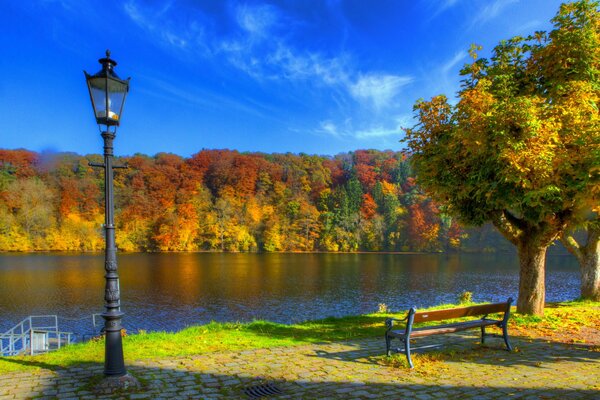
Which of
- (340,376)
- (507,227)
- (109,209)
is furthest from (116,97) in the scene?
(507,227)

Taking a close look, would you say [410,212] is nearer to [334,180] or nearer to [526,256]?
[334,180]

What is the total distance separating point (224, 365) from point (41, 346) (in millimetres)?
12372

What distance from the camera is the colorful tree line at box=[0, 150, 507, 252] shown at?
72.4 metres

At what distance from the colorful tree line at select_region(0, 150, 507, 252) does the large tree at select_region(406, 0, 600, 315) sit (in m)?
71.0

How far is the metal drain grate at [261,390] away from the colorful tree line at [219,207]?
74.7 metres

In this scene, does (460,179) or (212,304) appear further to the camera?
(212,304)

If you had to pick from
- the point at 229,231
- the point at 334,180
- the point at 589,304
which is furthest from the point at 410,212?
the point at 589,304

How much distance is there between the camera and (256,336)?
8.61 m

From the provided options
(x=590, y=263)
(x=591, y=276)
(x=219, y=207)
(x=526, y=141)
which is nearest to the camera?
(x=526, y=141)

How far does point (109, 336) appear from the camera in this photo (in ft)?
17.8

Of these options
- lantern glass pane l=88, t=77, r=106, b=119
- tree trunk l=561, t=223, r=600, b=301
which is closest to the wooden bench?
lantern glass pane l=88, t=77, r=106, b=119

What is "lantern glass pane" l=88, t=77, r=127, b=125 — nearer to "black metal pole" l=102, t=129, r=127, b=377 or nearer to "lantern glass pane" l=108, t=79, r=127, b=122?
"lantern glass pane" l=108, t=79, r=127, b=122

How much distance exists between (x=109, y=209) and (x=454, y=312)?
18.3 ft

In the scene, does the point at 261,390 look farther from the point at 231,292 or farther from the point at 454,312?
the point at 231,292
